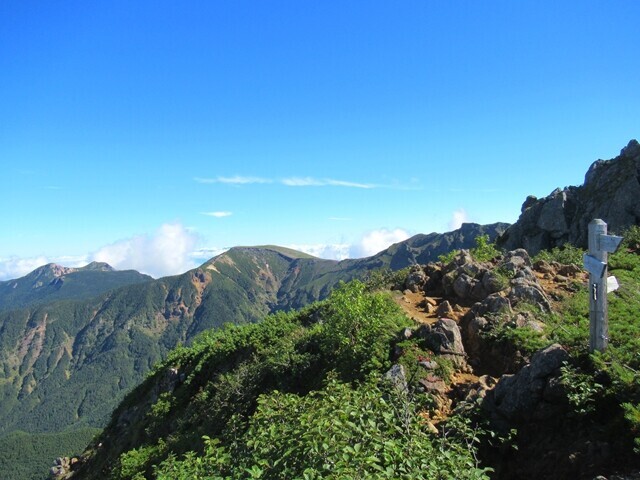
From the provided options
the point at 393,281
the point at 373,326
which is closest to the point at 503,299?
the point at 373,326

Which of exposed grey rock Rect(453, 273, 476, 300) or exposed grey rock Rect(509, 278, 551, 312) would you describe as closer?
exposed grey rock Rect(509, 278, 551, 312)

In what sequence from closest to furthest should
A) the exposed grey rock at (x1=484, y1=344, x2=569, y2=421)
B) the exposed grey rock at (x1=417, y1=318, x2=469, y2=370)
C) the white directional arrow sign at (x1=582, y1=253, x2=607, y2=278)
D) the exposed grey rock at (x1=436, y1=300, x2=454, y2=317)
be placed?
the exposed grey rock at (x1=484, y1=344, x2=569, y2=421) → the white directional arrow sign at (x1=582, y1=253, x2=607, y2=278) → the exposed grey rock at (x1=417, y1=318, x2=469, y2=370) → the exposed grey rock at (x1=436, y1=300, x2=454, y2=317)

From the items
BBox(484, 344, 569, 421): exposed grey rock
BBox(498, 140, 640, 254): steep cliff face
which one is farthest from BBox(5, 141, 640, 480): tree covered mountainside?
BBox(498, 140, 640, 254): steep cliff face

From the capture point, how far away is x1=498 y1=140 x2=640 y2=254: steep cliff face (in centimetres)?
4631

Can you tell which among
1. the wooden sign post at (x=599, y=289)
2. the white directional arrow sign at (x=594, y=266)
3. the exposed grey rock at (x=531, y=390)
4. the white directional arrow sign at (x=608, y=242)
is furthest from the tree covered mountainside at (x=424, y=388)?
the white directional arrow sign at (x=608, y=242)

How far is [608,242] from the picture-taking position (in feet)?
31.3

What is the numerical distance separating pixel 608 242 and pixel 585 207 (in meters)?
49.5

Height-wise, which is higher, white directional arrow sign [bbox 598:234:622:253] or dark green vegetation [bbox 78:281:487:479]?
white directional arrow sign [bbox 598:234:622:253]

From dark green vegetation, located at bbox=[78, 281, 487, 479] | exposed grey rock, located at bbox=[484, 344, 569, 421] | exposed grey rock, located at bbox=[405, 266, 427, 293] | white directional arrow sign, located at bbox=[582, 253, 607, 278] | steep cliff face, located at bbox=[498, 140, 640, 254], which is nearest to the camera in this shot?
dark green vegetation, located at bbox=[78, 281, 487, 479]

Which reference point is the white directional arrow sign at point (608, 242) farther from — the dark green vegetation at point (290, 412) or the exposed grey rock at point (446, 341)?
the dark green vegetation at point (290, 412)

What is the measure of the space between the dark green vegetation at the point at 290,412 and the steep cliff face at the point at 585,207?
1549 inches

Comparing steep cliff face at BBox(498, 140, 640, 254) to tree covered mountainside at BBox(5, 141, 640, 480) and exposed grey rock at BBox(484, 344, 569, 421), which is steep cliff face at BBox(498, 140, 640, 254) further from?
exposed grey rock at BBox(484, 344, 569, 421)

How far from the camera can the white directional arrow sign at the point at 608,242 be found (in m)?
9.39

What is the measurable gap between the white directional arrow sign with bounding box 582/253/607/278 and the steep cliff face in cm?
4091
